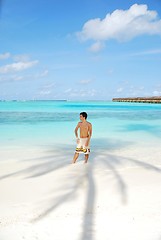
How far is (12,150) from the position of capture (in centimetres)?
952

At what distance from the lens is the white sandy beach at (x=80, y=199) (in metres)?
3.40

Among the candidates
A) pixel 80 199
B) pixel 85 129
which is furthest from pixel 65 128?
pixel 80 199

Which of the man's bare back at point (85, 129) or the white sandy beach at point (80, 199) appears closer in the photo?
the white sandy beach at point (80, 199)

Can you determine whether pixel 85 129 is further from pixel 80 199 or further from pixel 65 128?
pixel 65 128

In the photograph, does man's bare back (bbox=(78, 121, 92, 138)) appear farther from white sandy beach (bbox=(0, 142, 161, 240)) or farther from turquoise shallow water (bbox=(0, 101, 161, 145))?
turquoise shallow water (bbox=(0, 101, 161, 145))

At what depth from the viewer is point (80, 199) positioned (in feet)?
14.7

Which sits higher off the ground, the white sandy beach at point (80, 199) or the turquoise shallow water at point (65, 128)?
the white sandy beach at point (80, 199)

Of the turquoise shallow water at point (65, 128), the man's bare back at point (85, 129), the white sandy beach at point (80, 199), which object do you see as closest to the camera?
the white sandy beach at point (80, 199)

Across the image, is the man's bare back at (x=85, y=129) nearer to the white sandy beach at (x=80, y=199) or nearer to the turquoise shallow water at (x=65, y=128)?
the white sandy beach at (x=80, y=199)

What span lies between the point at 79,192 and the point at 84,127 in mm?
2207

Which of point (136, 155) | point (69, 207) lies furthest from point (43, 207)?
point (136, 155)

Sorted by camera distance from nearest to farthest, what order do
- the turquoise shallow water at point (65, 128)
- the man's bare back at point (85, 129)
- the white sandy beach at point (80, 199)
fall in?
the white sandy beach at point (80, 199) < the man's bare back at point (85, 129) < the turquoise shallow water at point (65, 128)

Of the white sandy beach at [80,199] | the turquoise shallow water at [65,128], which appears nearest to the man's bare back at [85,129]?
the white sandy beach at [80,199]

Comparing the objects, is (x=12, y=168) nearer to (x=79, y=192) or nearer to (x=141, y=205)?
(x=79, y=192)
